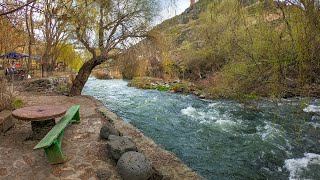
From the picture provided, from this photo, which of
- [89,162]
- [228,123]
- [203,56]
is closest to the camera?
[89,162]

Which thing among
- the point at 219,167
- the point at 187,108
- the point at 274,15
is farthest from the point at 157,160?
the point at 187,108

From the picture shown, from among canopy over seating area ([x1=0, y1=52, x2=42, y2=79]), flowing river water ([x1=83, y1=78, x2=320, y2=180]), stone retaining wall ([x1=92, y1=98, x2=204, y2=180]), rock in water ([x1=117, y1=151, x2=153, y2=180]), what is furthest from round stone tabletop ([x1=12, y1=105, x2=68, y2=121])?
flowing river water ([x1=83, y1=78, x2=320, y2=180])

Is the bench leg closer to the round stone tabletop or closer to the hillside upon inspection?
the round stone tabletop

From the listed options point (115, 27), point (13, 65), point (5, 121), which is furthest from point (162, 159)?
point (13, 65)

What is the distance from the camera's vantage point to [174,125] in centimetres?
832

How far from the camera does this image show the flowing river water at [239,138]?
16.2ft

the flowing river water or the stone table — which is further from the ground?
the stone table

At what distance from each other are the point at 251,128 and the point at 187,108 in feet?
12.9

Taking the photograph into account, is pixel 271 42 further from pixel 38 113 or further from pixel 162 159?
pixel 38 113

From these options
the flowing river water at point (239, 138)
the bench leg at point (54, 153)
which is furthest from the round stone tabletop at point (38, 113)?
the flowing river water at point (239, 138)

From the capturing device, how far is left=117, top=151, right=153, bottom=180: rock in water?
341 cm

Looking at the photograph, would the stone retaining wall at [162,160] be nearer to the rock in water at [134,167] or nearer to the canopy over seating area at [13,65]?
the rock in water at [134,167]

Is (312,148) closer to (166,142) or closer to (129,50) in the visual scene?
(166,142)

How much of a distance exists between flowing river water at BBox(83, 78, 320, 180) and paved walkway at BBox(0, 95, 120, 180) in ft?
6.68
